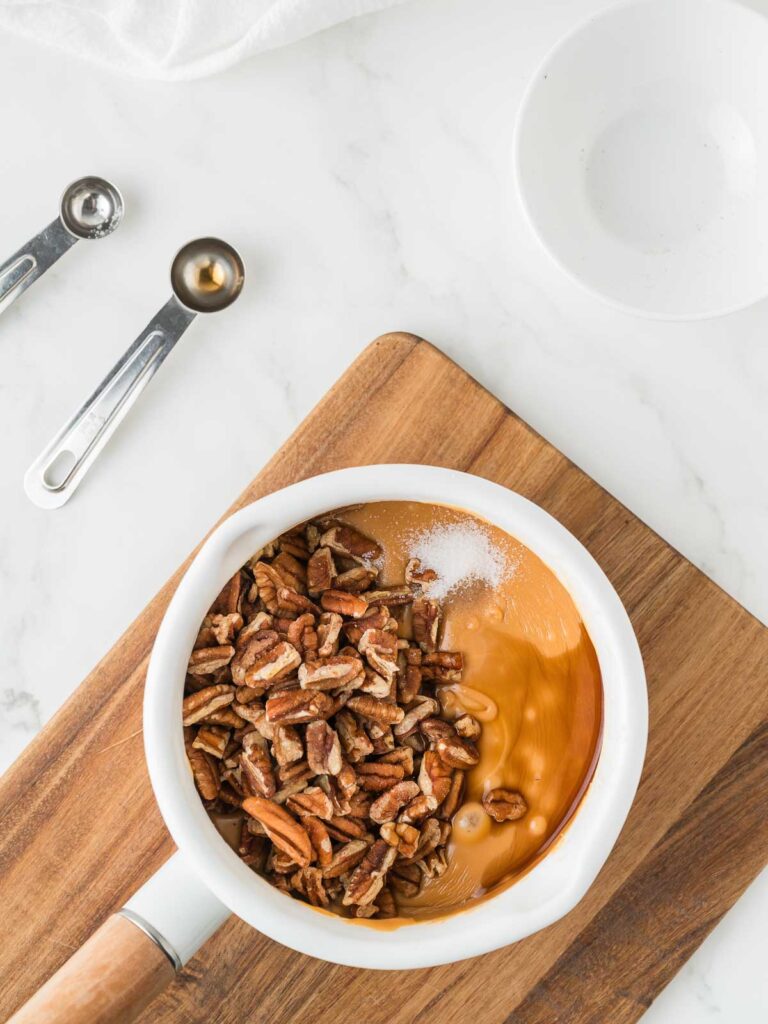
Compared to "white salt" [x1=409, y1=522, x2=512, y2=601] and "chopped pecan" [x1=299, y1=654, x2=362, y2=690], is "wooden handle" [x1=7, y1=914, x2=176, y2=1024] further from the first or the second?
"white salt" [x1=409, y1=522, x2=512, y2=601]

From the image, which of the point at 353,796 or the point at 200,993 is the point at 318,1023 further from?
the point at 353,796

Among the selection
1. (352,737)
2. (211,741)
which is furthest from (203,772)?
(352,737)

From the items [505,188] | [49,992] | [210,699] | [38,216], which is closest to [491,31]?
[505,188]

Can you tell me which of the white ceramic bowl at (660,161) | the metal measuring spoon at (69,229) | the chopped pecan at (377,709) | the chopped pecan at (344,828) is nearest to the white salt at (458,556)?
the chopped pecan at (377,709)

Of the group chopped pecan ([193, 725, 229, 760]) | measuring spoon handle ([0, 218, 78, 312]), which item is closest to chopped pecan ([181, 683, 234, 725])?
chopped pecan ([193, 725, 229, 760])

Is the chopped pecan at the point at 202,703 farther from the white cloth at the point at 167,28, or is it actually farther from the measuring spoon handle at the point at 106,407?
the white cloth at the point at 167,28

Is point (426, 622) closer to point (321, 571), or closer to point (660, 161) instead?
point (321, 571)
